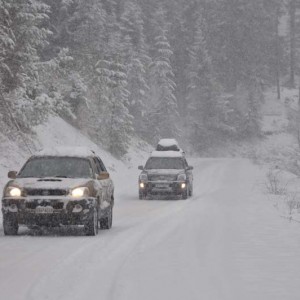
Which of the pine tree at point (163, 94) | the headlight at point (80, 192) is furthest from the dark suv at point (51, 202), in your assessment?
the pine tree at point (163, 94)

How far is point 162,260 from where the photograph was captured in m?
9.30

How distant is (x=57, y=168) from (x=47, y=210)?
154cm

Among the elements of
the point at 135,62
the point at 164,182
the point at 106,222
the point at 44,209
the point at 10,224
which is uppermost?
the point at 135,62

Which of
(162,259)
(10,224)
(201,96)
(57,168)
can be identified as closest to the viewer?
(162,259)

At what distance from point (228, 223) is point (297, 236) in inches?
112

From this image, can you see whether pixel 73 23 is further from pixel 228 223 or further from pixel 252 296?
pixel 252 296

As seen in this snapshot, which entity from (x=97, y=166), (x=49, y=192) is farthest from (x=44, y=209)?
(x=97, y=166)

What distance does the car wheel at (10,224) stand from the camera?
1222 centimetres

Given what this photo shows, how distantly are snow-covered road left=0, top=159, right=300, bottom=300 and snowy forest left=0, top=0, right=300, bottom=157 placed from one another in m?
9.81

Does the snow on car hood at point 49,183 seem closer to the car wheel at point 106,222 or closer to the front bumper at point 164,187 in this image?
the car wheel at point 106,222

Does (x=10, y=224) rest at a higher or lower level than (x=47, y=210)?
lower

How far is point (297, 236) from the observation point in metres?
12.4

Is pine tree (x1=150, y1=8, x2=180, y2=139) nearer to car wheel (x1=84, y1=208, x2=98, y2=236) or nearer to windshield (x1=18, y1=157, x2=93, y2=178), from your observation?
windshield (x1=18, y1=157, x2=93, y2=178)

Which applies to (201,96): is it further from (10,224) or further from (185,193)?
(10,224)
